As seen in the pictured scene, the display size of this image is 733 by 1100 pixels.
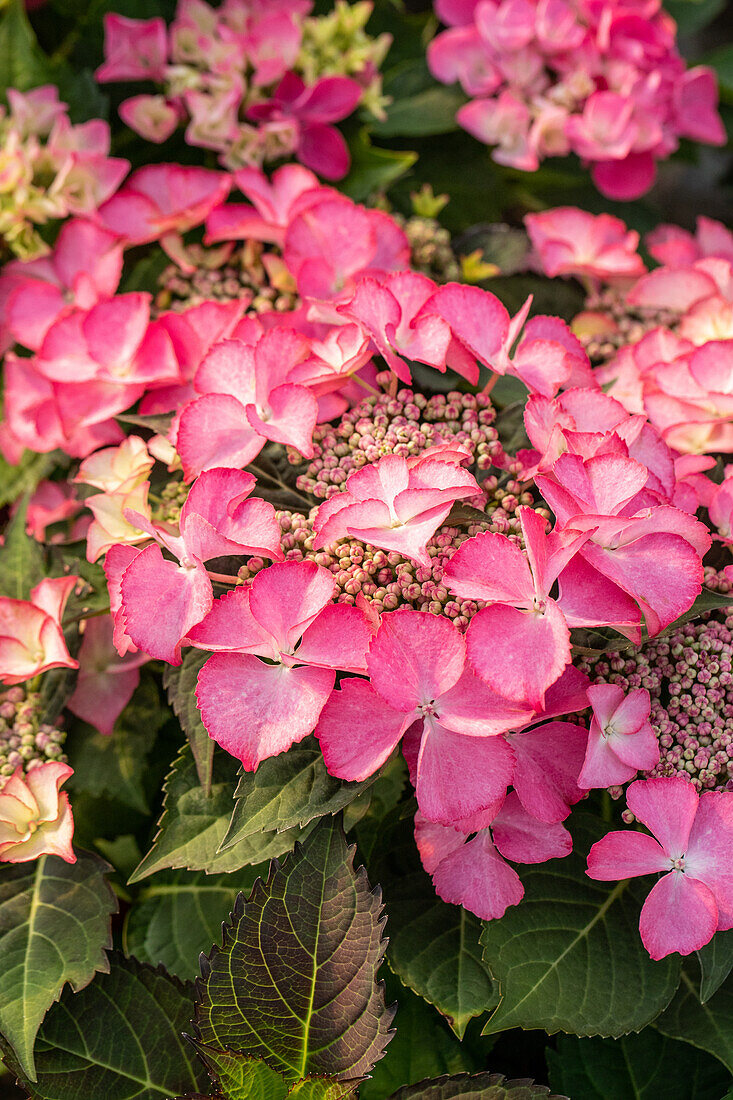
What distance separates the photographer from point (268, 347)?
63 centimetres

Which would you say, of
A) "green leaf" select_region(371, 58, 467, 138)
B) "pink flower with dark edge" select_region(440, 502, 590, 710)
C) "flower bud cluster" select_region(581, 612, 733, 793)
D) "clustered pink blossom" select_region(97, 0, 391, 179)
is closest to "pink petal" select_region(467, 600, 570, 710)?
"pink flower with dark edge" select_region(440, 502, 590, 710)

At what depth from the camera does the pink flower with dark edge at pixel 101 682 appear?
0.74 m

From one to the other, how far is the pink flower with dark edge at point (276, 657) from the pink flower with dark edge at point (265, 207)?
44 cm

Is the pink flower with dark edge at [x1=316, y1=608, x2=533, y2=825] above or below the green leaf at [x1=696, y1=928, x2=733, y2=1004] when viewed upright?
above

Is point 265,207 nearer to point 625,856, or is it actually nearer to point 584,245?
point 584,245

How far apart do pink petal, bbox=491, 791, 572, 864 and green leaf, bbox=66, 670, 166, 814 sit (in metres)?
0.32

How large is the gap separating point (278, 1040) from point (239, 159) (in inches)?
33.6

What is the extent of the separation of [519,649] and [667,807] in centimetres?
15

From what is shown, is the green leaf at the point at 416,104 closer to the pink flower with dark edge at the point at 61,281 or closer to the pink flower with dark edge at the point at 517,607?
the pink flower with dark edge at the point at 61,281

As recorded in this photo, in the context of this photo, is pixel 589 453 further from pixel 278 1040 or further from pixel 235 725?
pixel 278 1040

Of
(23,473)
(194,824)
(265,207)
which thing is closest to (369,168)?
(265,207)

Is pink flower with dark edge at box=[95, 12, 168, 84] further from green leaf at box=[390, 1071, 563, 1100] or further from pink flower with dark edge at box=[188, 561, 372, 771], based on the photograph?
green leaf at box=[390, 1071, 563, 1100]

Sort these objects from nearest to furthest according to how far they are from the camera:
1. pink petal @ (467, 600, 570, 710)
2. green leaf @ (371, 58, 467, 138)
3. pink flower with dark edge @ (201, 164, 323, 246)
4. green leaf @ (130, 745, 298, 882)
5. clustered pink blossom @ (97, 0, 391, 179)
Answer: pink petal @ (467, 600, 570, 710), green leaf @ (130, 745, 298, 882), pink flower with dark edge @ (201, 164, 323, 246), clustered pink blossom @ (97, 0, 391, 179), green leaf @ (371, 58, 467, 138)

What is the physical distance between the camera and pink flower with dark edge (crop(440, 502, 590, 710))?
1.61ft
